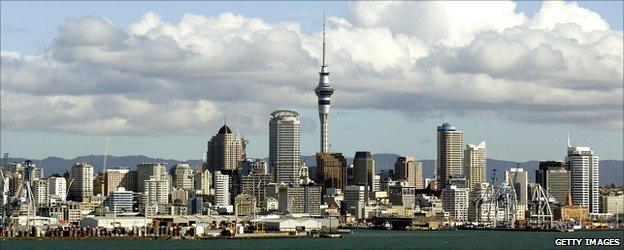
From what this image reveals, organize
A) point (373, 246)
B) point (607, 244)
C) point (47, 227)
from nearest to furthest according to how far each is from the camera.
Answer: point (607, 244), point (373, 246), point (47, 227)

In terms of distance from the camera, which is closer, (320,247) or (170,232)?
(320,247)

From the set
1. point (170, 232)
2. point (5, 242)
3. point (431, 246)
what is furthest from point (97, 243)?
point (431, 246)

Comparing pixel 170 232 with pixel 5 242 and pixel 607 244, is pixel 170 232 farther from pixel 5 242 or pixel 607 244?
pixel 607 244

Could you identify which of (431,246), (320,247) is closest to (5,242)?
(320,247)

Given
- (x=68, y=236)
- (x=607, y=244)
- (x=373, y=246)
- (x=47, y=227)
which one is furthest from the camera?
(x=47, y=227)

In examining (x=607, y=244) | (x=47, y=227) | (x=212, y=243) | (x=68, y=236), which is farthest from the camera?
(x=47, y=227)

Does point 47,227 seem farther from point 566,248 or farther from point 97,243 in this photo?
point 566,248

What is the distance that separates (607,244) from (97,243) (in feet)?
186

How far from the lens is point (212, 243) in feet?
556

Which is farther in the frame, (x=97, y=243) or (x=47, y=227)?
(x=47, y=227)

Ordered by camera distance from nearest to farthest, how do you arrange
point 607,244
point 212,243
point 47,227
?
point 607,244, point 212,243, point 47,227

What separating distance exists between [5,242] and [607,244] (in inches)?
2601

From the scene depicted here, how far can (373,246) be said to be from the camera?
158 m

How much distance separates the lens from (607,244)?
144 metres
